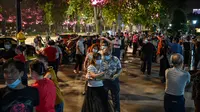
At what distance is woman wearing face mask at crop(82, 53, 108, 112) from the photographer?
20.0 ft

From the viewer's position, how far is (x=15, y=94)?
3145 mm

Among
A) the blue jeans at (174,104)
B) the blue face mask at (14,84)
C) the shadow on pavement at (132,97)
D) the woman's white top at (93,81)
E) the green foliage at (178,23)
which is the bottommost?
the shadow on pavement at (132,97)

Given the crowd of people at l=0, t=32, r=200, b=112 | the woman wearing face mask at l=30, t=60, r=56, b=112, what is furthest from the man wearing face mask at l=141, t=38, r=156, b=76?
the woman wearing face mask at l=30, t=60, r=56, b=112

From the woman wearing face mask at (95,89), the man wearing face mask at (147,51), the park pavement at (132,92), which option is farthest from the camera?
the man wearing face mask at (147,51)

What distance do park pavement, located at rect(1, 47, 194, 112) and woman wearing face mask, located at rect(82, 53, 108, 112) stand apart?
1.74 meters

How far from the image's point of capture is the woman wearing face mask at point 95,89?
241 inches

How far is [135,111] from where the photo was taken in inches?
307

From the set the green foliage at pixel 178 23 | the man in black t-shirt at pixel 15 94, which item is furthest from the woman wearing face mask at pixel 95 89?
the green foliage at pixel 178 23

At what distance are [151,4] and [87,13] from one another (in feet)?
18.0

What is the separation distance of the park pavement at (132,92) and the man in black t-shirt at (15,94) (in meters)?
4.69

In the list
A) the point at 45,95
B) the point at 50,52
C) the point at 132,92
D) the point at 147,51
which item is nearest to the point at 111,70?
the point at 45,95

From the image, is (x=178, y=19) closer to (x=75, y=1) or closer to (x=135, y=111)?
(x=75, y=1)

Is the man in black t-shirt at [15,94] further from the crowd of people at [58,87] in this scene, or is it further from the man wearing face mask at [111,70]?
the man wearing face mask at [111,70]

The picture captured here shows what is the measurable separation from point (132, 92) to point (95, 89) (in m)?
4.08
